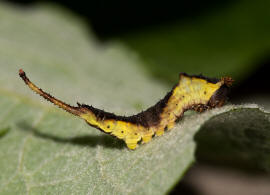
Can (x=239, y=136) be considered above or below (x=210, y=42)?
below

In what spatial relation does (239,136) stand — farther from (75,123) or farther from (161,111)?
(75,123)

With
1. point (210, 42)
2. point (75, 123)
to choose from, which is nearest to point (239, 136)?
point (75, 123)

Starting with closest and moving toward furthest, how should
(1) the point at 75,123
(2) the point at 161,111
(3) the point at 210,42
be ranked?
(2) the point at 161,111, (1) the point at 75,123, (3) the point at 210,42

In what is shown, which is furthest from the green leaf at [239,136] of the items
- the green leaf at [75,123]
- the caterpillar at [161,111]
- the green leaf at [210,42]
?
the green leaf at [210,42]

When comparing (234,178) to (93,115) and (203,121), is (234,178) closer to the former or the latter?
(203,121)

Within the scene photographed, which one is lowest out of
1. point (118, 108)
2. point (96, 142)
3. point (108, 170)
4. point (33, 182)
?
point (33, 182)

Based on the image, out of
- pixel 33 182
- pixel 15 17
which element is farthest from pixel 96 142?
pixel 15 17

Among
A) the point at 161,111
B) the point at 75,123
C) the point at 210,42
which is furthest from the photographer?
the point at 210,42
